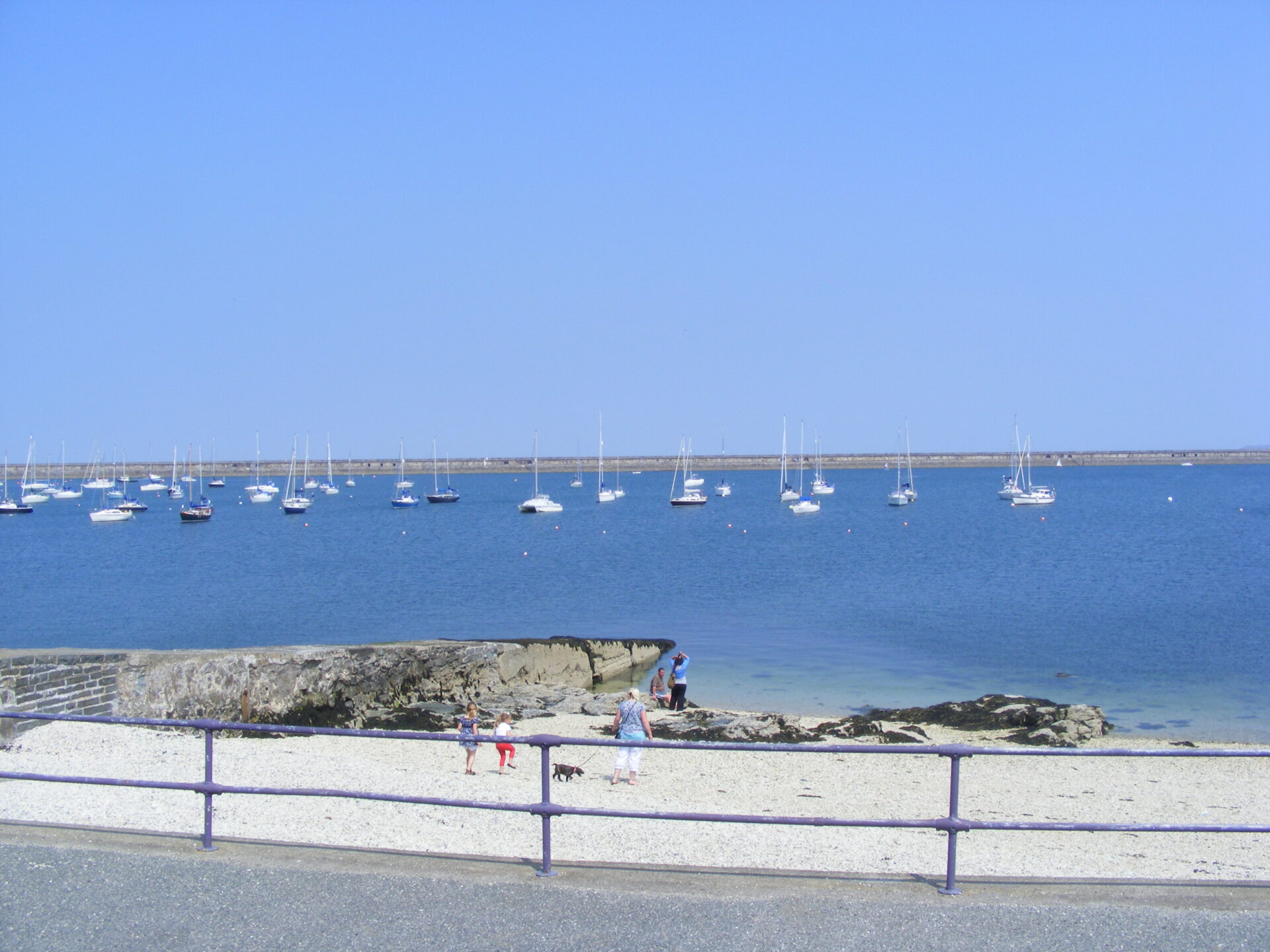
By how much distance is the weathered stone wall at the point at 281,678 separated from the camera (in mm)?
14227

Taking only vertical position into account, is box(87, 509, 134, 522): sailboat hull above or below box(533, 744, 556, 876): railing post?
below

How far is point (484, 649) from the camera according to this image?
23156 millimetres

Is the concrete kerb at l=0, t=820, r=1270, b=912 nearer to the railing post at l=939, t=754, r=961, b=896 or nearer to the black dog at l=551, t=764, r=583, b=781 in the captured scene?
the railing post at l=939, t=754, r=961, b=896

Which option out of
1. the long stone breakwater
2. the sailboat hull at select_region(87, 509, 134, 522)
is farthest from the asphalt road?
the sailboat hull at select_region(87, 509, 134, 522)

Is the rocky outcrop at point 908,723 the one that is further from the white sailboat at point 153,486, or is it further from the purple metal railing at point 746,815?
the white sailboat at point 153,486

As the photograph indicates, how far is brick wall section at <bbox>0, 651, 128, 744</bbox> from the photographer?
1320 cm

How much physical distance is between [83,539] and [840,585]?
59364 millimetres

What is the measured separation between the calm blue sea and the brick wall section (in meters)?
13.3

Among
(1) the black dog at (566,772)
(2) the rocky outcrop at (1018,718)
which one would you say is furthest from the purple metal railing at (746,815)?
(2) the rocky outcrop at (1018,718)

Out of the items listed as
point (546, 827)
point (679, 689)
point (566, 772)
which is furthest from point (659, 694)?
point (546, 827)

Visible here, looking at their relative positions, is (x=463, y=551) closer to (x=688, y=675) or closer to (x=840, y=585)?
(x=840, y=585)

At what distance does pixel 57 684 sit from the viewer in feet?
46.3

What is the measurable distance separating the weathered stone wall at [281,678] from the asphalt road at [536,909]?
A: 7907 mm

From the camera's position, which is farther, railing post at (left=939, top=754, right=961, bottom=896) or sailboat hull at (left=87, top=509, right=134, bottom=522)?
sailboat hull at (left=87, top=509, right=134, bottom=522)
